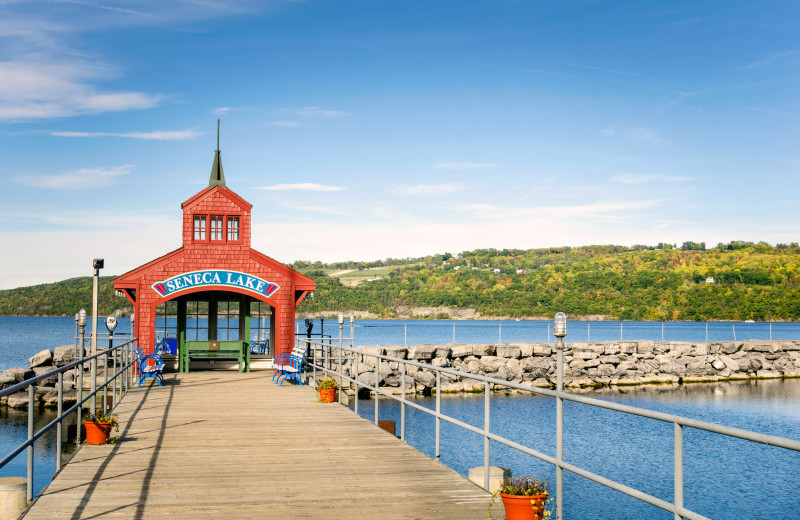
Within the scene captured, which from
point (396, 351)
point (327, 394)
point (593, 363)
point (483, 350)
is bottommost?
point (593, 363)

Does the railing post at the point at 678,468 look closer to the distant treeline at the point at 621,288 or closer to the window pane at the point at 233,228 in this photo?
the window pane at the point at 233,228

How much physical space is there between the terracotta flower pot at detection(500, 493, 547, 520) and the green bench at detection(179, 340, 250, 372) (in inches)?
570

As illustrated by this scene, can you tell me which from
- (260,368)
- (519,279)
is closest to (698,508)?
(260,368)

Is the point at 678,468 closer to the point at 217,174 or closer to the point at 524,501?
the point at 524,501

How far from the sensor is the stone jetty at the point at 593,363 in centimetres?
3125

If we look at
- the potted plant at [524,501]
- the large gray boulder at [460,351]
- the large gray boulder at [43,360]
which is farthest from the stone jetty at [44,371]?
the potted plant at [524,501]

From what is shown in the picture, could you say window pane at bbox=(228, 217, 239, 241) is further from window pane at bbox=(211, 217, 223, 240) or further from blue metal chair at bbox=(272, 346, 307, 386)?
blue metal chair at bbox=(272, 346, 307, 386)

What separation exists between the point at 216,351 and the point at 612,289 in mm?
87551

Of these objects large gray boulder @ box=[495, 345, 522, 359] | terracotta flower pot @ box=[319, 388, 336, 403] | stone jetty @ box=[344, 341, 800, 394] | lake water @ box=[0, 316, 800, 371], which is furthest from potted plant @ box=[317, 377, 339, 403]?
lake water @ box=[0, 316, 800, 371]

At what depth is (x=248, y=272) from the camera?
816 inches

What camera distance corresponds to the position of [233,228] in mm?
21016

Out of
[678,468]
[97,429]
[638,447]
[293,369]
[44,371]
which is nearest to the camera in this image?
[678,468]

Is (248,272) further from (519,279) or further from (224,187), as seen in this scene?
(519,279)

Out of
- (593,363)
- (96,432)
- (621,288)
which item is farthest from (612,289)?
(96,432)
